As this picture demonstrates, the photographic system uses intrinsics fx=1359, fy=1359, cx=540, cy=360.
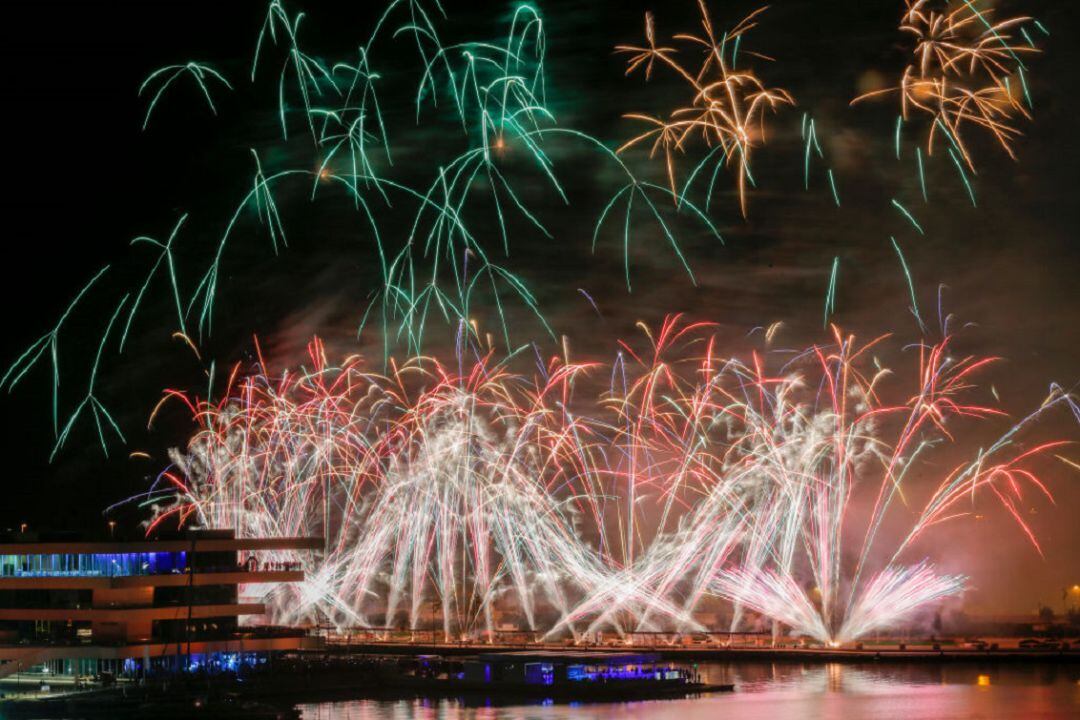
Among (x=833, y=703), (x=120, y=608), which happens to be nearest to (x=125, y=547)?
(x=120, y=608)

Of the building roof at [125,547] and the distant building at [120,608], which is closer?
the distant building at [120,608]

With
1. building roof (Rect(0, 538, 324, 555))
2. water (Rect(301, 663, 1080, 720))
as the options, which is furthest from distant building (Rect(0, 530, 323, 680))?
water (Rect(301, 663, 1080, 720))

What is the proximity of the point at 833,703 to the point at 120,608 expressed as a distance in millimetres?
28273

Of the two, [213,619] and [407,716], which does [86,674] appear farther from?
[407,716]

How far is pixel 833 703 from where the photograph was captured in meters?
52.3

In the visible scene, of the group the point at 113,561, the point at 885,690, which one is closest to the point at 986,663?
the point at 885,690

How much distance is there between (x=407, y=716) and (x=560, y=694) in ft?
28.1

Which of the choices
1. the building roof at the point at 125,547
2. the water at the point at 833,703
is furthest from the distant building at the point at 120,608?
the water at the point at 833,703

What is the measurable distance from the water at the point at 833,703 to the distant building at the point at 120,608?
5921mm

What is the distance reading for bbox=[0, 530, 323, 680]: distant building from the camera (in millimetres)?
53344

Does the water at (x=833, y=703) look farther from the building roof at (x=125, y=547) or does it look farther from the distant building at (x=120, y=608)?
the building roof at (x=125, y=547)

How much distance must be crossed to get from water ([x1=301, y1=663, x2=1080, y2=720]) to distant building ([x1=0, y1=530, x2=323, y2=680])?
5.92m

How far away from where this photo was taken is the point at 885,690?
186ft

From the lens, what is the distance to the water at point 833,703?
4962 centimetres
